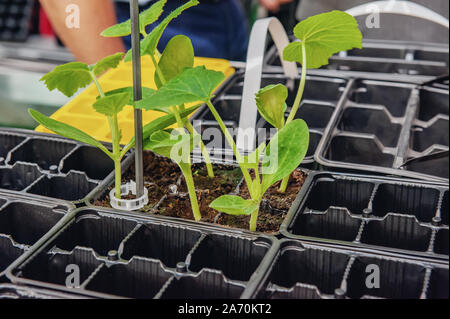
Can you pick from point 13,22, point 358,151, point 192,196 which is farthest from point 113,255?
point 13,22

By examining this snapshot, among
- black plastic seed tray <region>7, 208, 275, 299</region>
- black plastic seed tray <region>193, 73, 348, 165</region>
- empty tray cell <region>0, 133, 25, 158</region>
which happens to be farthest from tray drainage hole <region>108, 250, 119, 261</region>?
empty tray cell <region>0, 133, 25, 158</region>

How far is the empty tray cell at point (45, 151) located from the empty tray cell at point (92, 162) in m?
0.03

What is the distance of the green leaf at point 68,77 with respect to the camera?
85 cm

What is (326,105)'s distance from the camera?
1.28m

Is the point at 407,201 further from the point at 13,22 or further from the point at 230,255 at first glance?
the point at 13,22

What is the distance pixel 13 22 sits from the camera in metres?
2.29

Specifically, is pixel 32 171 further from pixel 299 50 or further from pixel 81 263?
pixel 299 50

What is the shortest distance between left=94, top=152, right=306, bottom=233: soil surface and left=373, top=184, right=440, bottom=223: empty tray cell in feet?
0.42

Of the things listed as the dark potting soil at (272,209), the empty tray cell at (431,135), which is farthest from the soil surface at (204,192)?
the empty tray cell at (431,135)

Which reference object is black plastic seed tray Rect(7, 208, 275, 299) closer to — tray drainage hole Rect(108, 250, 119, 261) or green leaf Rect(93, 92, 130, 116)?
tray drainage hole Rect(108, 250, 119, 261)

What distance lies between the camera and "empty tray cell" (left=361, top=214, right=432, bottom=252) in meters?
0.87

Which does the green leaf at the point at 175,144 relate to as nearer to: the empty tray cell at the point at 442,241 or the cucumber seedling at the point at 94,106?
the cucumber seedling at the point at 94,106

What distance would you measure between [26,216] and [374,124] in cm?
74
